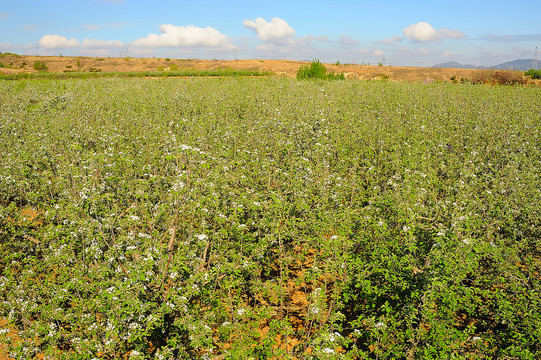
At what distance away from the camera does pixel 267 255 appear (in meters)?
6.21

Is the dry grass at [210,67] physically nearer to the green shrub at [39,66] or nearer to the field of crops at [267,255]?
the green shrub at [39,66]

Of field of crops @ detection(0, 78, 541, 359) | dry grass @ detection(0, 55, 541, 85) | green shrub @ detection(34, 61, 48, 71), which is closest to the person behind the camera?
field of crops @ detection(0, 78, 541, 359)

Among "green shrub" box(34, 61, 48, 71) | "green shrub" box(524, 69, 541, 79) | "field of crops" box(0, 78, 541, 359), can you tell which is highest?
"green shrub" box(34, 61, 48, 71)

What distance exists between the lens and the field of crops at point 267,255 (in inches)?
164

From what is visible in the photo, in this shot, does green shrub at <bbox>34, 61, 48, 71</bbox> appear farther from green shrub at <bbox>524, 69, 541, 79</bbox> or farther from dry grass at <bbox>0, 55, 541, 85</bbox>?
green shrub at <bbox>524, 69, 541, 79</bbox>

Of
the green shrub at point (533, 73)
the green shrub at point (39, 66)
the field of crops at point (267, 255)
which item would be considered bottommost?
the field of crops at point (267, 255)

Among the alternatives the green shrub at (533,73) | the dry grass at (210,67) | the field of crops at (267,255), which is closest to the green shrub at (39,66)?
the dry grass at (210,67)

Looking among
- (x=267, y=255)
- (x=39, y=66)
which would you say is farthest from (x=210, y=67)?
(x=267, y=255)

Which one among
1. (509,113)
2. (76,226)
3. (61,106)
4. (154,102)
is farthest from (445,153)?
(61,106)

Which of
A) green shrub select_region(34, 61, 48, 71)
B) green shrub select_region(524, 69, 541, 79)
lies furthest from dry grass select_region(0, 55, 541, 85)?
green shrub select_region(524, 69, 541, 79)

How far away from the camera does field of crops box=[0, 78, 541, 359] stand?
416 cm

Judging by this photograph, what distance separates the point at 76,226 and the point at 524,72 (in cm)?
4978

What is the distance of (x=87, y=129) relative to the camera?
11078mm

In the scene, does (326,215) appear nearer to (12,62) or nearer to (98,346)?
(98,346)
